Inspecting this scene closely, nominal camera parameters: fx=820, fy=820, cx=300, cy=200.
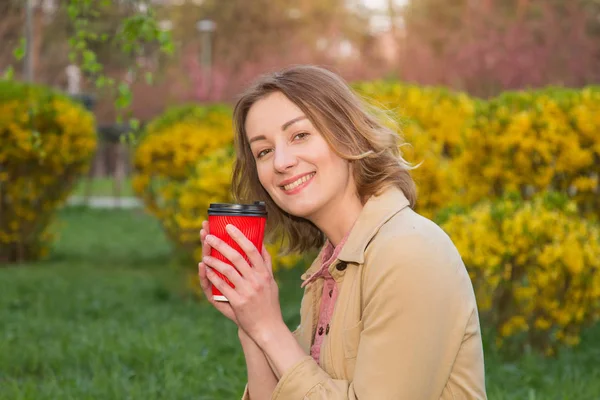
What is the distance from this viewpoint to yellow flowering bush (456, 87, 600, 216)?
6.16 meters

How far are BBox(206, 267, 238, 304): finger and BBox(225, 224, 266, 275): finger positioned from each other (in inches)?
2.3

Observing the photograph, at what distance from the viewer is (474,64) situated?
24797mm

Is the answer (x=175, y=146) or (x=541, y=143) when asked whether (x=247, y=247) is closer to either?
(x=541, y=143)

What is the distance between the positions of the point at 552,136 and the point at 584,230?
155 cm

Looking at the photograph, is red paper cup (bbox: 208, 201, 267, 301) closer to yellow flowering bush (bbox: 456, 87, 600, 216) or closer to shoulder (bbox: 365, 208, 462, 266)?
shoulder (bbox: 365, 208, 462, 266)

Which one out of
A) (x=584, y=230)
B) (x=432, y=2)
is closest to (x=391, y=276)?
(x=584, y=230)

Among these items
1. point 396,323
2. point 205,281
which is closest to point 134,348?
point 205,281

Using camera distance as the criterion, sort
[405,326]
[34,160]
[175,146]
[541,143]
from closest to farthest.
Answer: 1. [405,326]
2. [541,143]
3. [34,160]
4. [175,146]

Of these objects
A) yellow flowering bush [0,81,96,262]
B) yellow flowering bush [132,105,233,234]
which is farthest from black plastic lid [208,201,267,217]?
yellow flowering bush [132,105,233,234]

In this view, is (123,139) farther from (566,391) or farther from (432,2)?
(432,2)

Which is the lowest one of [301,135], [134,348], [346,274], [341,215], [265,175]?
[134,348]

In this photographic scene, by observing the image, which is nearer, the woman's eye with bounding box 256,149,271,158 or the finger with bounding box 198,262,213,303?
the finger with bounding box 198,262,213,303

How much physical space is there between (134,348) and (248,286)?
2858 mm

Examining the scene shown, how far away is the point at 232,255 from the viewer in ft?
6.24
